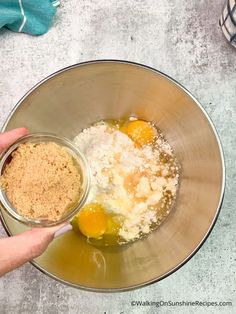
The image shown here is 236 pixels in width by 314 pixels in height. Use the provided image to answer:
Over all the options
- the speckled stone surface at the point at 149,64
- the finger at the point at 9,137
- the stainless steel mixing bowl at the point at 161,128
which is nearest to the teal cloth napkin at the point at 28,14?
the speckled stone surface at the point at 149,64

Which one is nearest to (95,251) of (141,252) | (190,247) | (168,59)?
(141,252)

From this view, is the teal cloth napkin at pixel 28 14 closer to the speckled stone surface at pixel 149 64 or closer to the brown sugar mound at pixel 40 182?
the speckled stone surface at pixel 149 64

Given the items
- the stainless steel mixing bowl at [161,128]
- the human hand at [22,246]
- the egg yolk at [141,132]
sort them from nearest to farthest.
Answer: the human hand at [22,246]
the stainless steel mixing bowl at [161,128]
the egg yolk at [141,132]

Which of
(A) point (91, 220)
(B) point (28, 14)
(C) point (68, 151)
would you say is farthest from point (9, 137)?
(B) point (28, 14)

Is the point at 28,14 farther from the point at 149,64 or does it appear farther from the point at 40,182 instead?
the point at 40,182

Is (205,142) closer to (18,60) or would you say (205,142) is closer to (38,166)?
(38,166)
